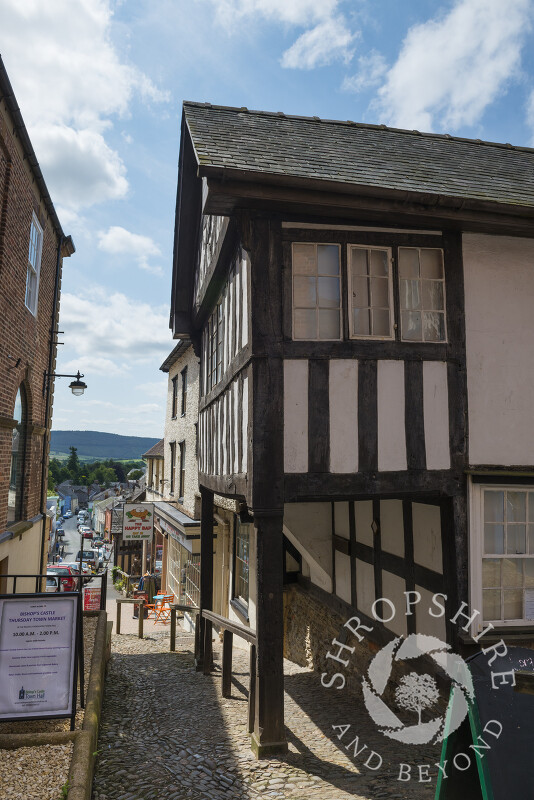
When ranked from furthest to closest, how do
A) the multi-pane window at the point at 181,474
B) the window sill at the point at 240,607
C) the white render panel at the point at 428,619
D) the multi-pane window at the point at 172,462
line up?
1. the multi-pane window at the point at 172,462
2. the multi-pane window at the point at 181,474
3. the window sill at the point at 240,607
4. the white render panel at the point at 428,619

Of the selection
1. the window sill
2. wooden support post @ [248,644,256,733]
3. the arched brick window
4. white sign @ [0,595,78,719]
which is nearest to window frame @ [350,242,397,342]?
wooden support post @ [248,644,256,733]

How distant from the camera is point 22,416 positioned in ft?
35.1

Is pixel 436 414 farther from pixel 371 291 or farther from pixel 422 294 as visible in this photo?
pixel 371 291

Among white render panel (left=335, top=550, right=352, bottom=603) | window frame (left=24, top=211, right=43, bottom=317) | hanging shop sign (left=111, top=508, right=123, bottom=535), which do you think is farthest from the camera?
hanging shop sign (left=111, top=508, right=123, bottom=535)

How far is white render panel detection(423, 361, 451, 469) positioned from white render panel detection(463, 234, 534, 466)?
0.29 meters

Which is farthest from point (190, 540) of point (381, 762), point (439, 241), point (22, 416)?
point (439, 241)

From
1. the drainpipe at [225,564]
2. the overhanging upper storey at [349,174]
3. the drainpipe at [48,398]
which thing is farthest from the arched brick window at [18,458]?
the drainpipe at [225,564]

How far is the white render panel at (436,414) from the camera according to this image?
19.9 feet

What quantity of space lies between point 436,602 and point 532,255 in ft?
13.8

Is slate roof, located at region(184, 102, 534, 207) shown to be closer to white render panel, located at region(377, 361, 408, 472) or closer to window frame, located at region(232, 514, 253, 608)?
white render panel, located at region(377, 361, 408, 472)

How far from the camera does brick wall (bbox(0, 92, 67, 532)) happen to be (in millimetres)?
8266

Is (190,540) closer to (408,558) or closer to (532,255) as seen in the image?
(408,558)

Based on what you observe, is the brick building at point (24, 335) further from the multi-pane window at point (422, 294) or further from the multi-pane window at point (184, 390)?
the multi-pane window at point (184, 390)

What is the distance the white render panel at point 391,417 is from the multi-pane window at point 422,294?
0.50 metres
